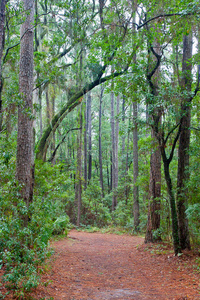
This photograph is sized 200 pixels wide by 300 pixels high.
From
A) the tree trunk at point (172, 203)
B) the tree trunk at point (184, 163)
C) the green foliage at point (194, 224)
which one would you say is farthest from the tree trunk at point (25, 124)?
the tree trunk at point (184, 163)

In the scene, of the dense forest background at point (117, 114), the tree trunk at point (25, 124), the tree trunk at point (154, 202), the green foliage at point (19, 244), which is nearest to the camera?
the green foliage at point (19, 244)

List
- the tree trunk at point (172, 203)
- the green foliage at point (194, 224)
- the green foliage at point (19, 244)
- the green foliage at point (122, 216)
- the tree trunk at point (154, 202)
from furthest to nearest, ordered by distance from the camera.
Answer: the green foliage at point (122, 216), the tree trunk at point (154, 202), the tree trunk at point (172, 203), the green foliage at point (194, 224), the green foliage at point (19, 244)

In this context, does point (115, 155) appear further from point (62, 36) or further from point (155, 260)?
point (155, 260)

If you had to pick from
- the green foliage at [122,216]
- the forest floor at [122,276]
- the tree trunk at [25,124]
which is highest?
the tree trunk at [25,124]

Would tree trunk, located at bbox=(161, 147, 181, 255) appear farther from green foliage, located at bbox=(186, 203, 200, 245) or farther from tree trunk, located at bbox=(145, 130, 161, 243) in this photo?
tree trunk, located at bbox=(145, 130, 161, 243)

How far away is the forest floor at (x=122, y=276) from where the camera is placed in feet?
14.5

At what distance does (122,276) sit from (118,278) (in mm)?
199

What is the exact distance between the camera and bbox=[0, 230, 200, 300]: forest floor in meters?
4.43

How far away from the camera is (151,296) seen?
14.4ft

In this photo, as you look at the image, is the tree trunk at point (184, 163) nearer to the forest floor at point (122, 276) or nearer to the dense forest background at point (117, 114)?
the dense forest background at point (117, 114)

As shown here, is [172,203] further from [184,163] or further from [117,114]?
[117,114]

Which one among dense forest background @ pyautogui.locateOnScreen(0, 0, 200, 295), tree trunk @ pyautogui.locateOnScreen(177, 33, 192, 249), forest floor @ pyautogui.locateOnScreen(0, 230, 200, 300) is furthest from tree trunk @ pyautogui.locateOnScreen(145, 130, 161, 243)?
tree trunk @ pyautogui.locateOnScreen(177, 33, 192, 249)

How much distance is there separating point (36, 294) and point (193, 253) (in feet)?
14.5

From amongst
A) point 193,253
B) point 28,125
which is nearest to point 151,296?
point 193,253
